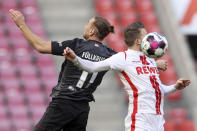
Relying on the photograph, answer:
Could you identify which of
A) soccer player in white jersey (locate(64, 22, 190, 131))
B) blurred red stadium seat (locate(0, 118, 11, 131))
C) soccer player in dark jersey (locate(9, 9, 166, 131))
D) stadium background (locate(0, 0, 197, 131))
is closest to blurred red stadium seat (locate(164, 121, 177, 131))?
stadium background (locate(0, 0, 197, 131))

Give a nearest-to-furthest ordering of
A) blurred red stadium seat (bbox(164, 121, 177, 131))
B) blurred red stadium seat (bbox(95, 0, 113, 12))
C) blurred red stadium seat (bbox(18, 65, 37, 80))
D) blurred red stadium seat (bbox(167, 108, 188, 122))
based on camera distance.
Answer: blurred red stadium seat (bbox(164, 121, 177, 131)), blurred red stadium seat (bbox(18, 65, 37, 80)), blurred red stadium seat (bbox(167, 108, 188, 122)), blurred red stadium seat (bbox(95, 0, 113, 12))

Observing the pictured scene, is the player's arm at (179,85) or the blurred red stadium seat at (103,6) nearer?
the player's arm at (179,85)

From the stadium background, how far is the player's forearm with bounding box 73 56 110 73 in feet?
21.1

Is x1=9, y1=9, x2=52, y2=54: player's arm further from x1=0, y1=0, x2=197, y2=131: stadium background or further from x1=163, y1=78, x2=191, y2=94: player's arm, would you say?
x1=0, y1=0, x2=197, y2=131: stadium background

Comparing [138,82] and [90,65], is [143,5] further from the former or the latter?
[90,65]

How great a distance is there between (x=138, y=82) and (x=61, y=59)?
25.2 ft

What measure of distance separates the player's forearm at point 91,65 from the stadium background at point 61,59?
644 centimetres

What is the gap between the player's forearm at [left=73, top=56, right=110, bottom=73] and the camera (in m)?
5.68

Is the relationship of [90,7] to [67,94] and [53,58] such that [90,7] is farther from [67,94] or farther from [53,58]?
[67,94]

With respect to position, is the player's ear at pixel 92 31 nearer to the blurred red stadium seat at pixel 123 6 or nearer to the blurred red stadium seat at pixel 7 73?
the blurred red stadium seat at pixel 7 73

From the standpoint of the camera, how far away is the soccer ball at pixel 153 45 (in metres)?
5.89

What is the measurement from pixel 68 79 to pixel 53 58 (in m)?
7.35

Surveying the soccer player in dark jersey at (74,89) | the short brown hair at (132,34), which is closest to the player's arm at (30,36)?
the soccer player in dark jersey at (74,89)

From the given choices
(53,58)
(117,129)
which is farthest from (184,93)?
(53,58)
